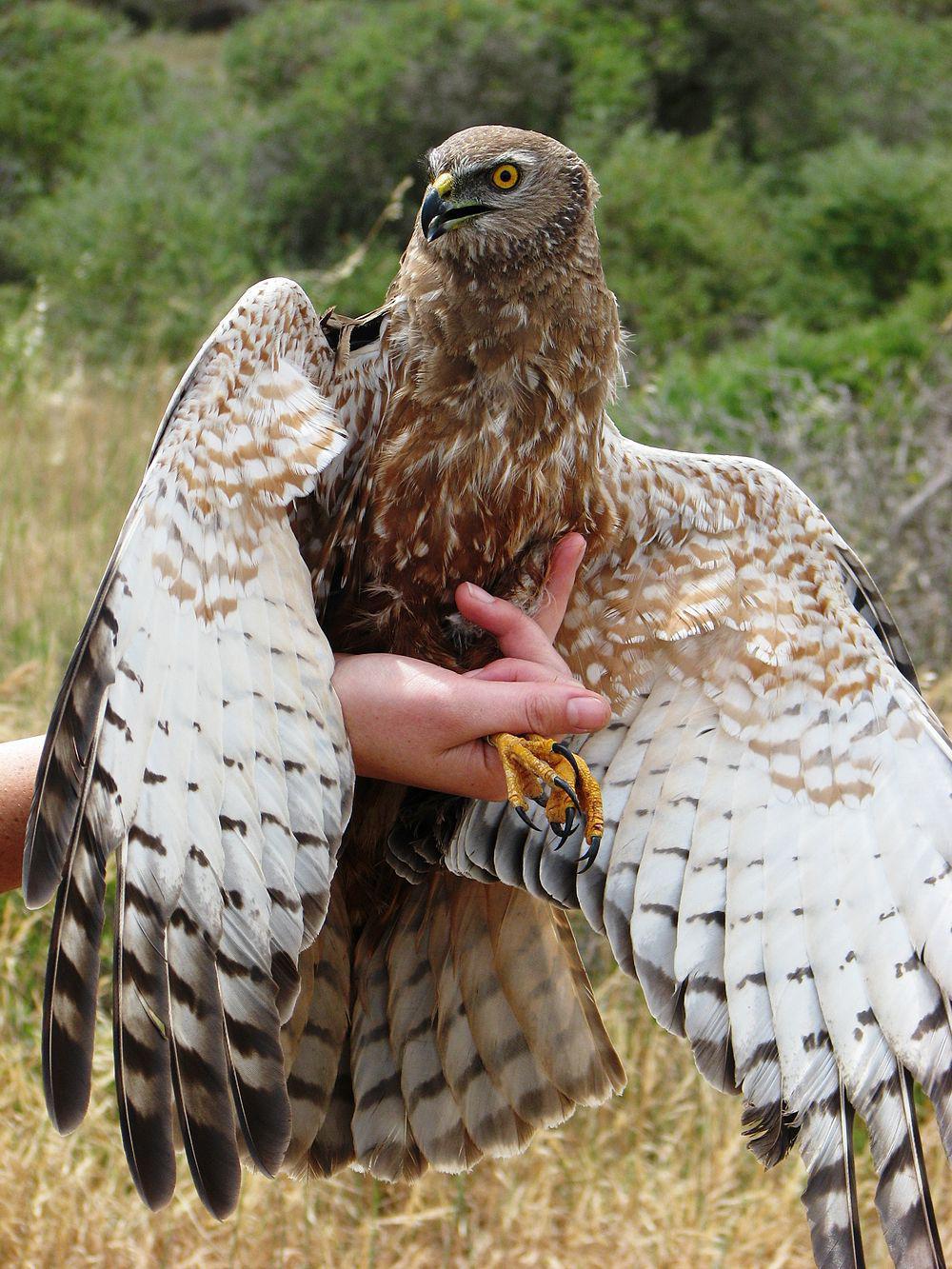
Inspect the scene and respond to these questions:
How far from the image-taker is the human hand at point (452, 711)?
240cm

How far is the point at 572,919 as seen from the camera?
421 cm

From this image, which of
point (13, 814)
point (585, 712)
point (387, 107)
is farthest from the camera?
point (387, 107)

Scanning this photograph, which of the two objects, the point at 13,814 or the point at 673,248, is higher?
the point at 13,814

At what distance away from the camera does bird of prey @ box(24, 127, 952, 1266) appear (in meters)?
2.20

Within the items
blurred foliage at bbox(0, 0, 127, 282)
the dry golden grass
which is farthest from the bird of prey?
blurred foliage at bbox(0, 0, 127, 282)

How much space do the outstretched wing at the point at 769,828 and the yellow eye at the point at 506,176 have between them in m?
0.58

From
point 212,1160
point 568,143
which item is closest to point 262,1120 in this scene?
point 212,1160

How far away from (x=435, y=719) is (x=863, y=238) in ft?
41.7

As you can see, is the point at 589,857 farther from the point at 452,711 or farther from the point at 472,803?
the point at 452,711

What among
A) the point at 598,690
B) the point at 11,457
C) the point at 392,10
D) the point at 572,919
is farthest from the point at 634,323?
the point at 598,690

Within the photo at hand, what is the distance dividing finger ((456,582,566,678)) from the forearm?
895mm

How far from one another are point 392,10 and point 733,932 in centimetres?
1577

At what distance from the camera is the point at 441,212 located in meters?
2.61

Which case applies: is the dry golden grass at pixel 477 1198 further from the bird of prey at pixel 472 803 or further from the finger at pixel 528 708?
the finger at pixel 528 708
